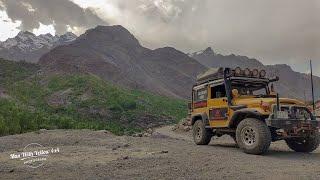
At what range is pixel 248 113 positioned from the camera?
13.1 m

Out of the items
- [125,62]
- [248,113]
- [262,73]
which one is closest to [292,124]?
[248,113]

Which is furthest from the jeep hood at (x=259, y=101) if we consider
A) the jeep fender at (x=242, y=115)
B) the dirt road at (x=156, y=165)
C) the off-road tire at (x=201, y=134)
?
the off-road tire at (x=201, y=134)

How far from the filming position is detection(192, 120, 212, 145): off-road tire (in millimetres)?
15540

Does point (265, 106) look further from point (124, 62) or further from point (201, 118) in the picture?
point (124, 62)

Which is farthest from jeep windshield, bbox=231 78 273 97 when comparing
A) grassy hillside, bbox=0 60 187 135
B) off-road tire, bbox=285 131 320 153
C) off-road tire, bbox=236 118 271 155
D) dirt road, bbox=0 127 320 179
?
grassy hillside, bbox=0 60 187 135

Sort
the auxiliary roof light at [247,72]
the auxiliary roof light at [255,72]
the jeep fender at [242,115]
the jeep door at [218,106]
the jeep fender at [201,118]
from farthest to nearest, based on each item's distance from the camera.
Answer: the jeep fender at [201,118] < the auxiliary roof light at [255,72] < the auxiliary roof light at [247,72] < the jeep door at [218,106] < the jeep fender at [242,115]

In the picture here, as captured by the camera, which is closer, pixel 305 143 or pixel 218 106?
pixel 305 143

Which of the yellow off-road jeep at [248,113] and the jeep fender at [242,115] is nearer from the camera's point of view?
the yellow off-road jeep at [248,113]

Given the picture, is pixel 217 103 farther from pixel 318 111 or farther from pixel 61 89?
pixel 61 89

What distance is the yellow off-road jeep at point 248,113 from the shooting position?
1247 cm

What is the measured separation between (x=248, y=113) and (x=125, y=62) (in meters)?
121

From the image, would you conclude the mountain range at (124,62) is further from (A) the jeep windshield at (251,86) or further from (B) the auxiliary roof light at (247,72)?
(B) the auxiliary roof light at (247,72)

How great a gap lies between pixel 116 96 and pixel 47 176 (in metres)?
58.7

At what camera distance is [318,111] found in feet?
105
